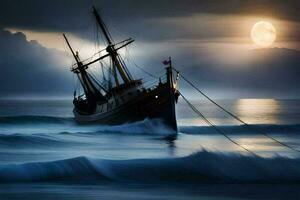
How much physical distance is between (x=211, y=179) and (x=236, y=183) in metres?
A: 1.30

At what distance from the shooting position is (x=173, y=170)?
25.7m

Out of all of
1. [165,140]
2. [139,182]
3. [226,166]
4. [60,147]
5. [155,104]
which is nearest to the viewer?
[139,182]

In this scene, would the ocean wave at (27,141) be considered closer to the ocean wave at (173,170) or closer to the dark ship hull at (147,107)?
the dark ship hull at (147,107)

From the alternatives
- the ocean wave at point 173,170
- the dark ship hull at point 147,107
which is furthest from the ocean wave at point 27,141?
the ocean wave at point 173,170

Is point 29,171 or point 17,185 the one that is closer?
point 17,185

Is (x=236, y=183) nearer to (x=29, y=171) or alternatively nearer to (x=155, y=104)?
(x=29, y=171)

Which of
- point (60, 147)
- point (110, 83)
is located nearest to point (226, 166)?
point (60, 147)

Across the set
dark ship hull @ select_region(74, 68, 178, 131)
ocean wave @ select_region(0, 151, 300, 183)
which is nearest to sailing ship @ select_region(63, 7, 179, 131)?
dark ship hull @ select_region(74, 68, 178, 131)

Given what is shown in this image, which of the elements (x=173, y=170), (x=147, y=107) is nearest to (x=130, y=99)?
(x=147, y=107)

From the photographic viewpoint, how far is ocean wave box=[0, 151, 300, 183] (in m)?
23.8

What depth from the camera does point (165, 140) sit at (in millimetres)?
48844

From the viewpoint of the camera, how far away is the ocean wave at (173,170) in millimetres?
23828

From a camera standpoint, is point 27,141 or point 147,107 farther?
point 147,107

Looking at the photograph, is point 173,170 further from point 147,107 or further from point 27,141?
point 147,107
